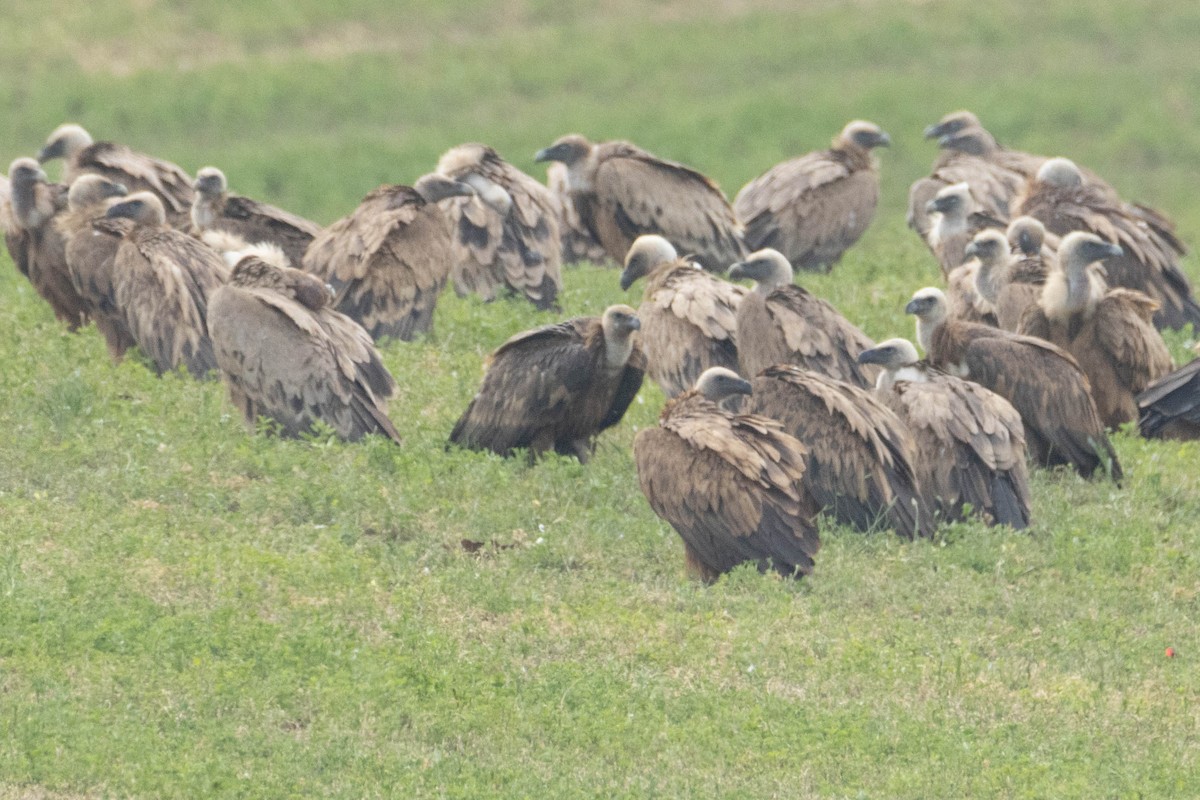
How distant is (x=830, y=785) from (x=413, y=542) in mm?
3138

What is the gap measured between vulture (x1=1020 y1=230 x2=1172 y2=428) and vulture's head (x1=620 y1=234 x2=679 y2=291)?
7.88 ft

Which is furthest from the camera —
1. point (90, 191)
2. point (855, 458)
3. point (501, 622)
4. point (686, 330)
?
point (90, 191)

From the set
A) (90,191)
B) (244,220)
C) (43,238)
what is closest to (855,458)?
(244,220)

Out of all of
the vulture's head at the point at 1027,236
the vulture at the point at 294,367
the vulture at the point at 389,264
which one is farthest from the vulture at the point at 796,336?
the vulture at the point at 389,264

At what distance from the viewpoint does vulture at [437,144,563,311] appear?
1425cm

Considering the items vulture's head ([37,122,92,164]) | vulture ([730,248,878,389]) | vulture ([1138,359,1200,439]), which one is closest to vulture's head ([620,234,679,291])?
vulture ([730,248,878,389])

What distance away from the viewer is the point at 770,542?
9.12 meters

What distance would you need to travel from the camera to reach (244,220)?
46.5ft

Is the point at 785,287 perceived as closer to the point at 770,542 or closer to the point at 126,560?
the point at 770,542

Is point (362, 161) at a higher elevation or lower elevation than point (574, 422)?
lower

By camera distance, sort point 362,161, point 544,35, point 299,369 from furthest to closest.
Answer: point 544,35, point 362,161, point 299,369

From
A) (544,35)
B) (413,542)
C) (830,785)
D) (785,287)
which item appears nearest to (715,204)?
(785,287)

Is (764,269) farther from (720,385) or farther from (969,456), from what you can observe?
(969,456)

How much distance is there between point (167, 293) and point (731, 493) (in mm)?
4469
